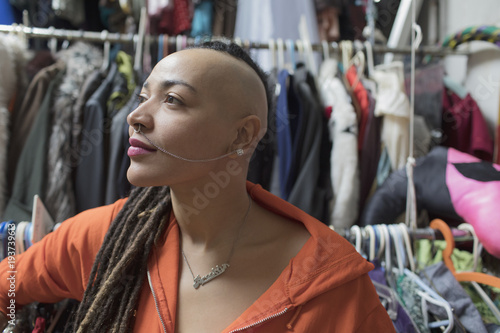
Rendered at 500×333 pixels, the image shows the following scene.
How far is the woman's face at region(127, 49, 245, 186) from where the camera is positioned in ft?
2.11

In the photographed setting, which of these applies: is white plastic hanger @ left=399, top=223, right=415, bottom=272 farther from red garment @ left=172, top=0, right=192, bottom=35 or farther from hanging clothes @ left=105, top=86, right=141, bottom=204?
red garment @ left=172, top=0, right=192, bottom=35

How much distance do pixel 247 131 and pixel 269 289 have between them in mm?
323

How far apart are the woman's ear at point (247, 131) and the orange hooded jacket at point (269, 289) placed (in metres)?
0.17

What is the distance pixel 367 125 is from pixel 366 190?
0.81 ft

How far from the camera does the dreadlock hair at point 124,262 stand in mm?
689

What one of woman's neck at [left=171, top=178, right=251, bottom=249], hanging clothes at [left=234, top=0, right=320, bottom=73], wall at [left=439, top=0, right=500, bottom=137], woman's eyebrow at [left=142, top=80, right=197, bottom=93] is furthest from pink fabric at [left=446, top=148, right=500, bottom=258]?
hanging clothes at [left=234, top=0, right=320, bottom=73]

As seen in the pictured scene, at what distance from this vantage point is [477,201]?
1016mm

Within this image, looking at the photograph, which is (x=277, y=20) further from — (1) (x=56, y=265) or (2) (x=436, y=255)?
(1) (x=56, y=265)

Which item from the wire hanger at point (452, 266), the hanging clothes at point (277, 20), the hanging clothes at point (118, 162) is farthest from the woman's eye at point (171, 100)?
the hanging clothes at point (277, 20)

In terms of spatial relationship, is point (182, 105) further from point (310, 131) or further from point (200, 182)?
point (310, 131)

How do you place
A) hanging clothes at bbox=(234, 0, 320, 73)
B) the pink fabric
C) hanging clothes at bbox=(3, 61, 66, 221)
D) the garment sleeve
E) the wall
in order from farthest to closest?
1. hanging clothes at bbox=(234, 0, 320, 73)
2. the wall
3. hanging clothes at bbox=(3, 61, 66, 221)
4. the pink fabric
5. the garment sleeve

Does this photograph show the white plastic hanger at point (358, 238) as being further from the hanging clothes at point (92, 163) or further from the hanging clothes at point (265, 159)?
the hanging clothes at point (92, 163)

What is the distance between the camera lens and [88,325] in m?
0.69

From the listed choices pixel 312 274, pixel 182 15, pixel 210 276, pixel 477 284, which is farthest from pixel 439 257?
pixel 182 15
